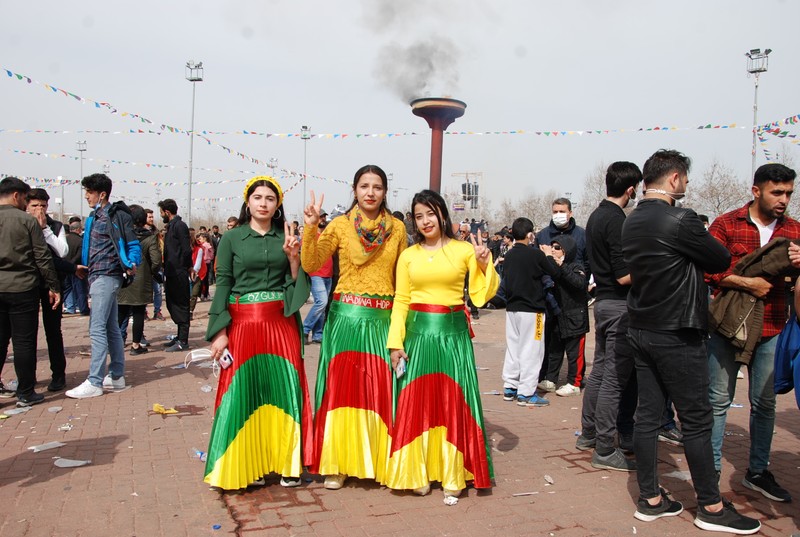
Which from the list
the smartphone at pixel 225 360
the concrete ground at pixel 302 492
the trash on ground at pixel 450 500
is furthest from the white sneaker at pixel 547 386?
the smartphone at pixel 225 360

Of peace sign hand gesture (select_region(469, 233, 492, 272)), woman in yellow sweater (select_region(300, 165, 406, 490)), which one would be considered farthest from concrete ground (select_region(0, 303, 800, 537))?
peace sign hand gesture (select_region(469, 233, 492, 272))

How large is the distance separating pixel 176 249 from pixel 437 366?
251 inches

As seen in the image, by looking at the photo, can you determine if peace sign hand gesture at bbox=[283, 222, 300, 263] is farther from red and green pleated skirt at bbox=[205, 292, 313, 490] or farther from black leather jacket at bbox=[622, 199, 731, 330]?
black leather jacket at bbox=[622, 199, 731, 330]

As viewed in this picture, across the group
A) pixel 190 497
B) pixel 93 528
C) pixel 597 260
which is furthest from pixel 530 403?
pixel 93 528

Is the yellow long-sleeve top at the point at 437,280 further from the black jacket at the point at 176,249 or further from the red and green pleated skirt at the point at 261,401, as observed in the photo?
the black jacket at the point at 176,249

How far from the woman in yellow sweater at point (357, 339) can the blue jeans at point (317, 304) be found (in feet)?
17.1

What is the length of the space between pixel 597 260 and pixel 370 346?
73.6 inches

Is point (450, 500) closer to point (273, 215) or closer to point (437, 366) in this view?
point (437, 366)

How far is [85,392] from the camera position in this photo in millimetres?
6633

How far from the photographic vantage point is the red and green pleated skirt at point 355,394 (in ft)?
13.7

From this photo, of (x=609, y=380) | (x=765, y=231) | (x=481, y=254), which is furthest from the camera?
(x=609, y=380)

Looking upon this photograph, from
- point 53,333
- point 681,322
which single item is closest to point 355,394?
point 681,322

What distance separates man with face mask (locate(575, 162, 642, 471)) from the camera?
470 cm

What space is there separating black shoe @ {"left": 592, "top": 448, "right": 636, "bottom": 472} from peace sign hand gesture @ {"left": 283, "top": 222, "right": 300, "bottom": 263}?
2.51 meters
